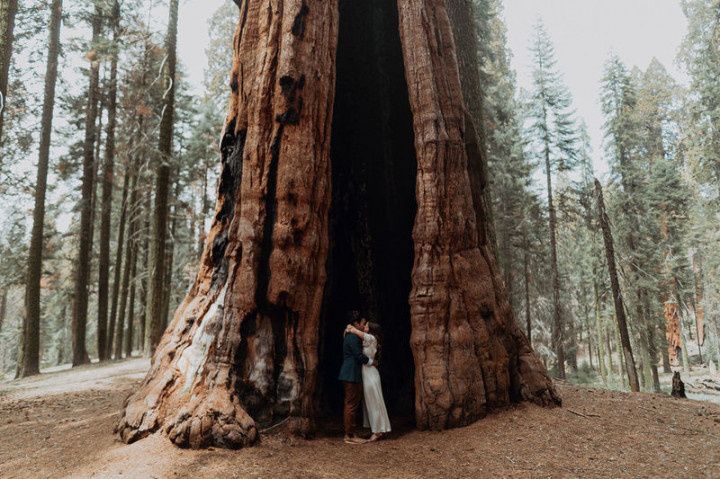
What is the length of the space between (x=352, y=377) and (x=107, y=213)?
1465 cm

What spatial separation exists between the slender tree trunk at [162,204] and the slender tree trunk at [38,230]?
3604 mm

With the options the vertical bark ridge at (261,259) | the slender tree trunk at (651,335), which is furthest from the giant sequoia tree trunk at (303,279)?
the slender tree trunk at (651,335)

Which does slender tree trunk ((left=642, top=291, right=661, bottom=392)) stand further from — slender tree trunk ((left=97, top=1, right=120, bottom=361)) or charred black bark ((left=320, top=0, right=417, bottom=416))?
slender tree trunk ((left=97, top=1, right=120, bottom=361))

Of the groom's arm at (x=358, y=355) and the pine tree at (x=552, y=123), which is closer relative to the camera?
the groom's arm at (x=358, y=355)

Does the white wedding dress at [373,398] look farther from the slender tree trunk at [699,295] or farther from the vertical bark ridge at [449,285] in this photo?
the slender tree trunk at [699,295]

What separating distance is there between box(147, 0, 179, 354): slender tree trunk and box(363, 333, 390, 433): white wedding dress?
7137mm

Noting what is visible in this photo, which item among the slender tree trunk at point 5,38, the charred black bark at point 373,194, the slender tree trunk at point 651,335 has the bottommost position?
the slender tree trunk at point 651,335

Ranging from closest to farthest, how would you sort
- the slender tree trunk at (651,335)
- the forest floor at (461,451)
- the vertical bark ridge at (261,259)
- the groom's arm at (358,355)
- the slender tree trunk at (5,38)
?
the forest floor at (461,451), the vertical bark ridge at (261,259), the groom's arm at (358,355), the slender tree trunk at (5,38), the slender tree trunk at (651,335)

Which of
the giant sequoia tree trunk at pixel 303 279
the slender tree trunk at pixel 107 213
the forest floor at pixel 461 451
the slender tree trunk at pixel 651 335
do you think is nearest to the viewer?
the forest floor at pixel 461 451

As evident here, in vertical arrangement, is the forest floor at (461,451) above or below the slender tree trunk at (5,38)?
below

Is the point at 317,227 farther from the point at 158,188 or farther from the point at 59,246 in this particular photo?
the point at 59,246

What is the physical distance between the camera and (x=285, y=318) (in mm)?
5793

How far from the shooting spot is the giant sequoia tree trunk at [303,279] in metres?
5.36

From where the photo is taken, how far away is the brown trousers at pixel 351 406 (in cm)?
579
